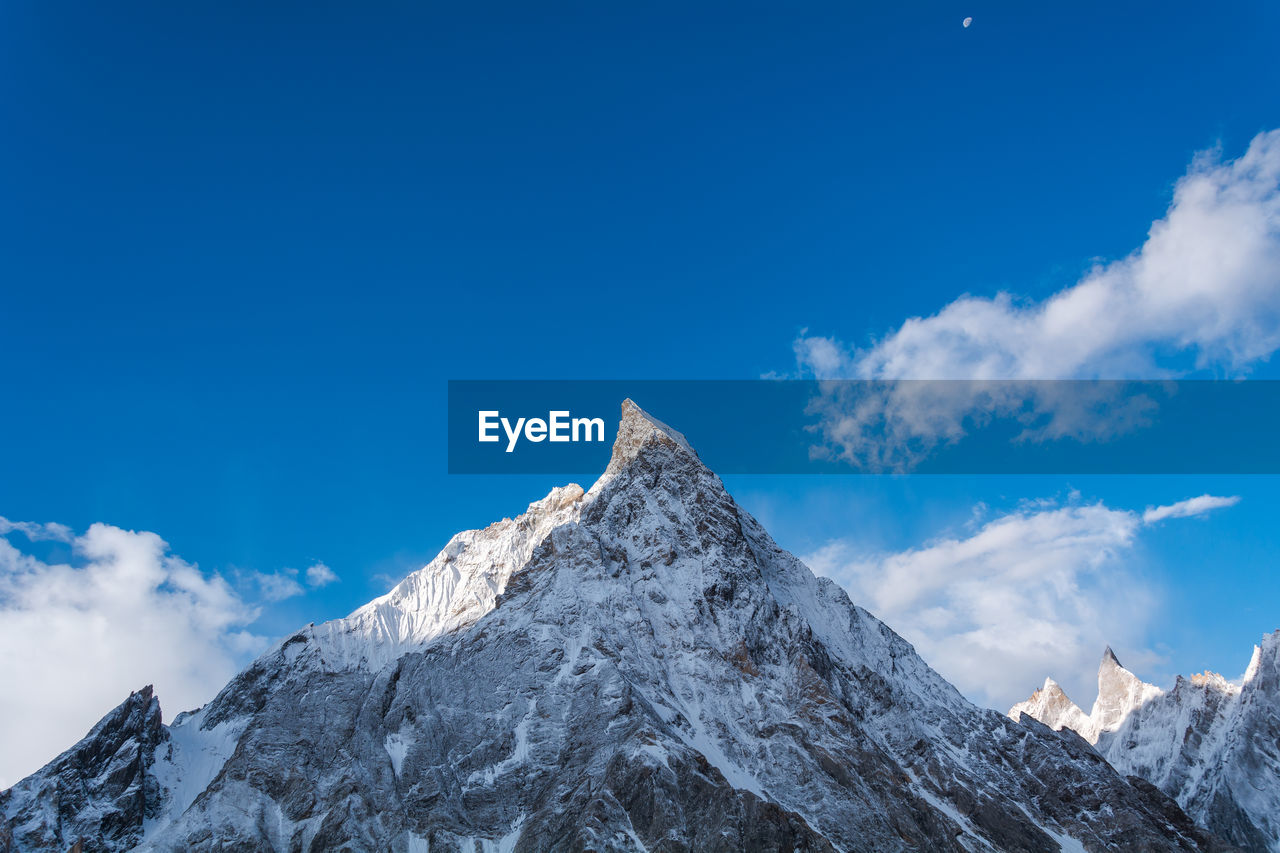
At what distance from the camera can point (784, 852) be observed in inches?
6373

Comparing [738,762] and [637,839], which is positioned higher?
[738,762]

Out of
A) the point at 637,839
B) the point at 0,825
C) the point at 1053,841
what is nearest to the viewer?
the point at 637,839

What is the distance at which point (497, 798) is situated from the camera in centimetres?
18162

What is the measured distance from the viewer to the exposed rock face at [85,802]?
17662 centimetres

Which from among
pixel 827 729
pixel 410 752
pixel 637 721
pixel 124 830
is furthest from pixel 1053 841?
pixel 124 830

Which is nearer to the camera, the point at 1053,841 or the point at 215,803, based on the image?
the point at 215,803

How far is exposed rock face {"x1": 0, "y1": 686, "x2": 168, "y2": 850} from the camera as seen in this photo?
177 meters

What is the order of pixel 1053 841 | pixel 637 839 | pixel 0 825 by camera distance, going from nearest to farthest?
pixel 637 839, pixel 0 825, pixel 1053 841

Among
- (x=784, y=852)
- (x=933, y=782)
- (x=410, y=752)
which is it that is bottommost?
(x=784, y=852)

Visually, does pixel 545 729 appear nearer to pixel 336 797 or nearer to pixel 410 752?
pixel 410 752

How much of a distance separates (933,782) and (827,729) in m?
25.4

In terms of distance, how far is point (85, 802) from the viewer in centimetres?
18688

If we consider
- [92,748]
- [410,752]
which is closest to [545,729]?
[410,752]

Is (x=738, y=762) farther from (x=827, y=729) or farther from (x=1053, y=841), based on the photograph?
(x=1053, y=841)
